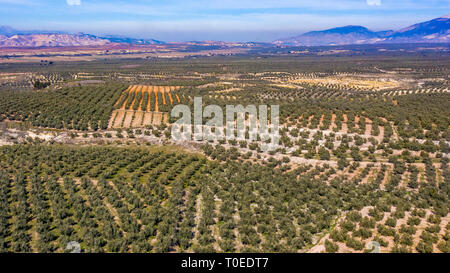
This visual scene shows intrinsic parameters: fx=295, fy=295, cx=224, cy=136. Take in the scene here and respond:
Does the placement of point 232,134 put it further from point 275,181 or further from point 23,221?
point 23,221

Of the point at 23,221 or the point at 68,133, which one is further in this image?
the point at 68,133

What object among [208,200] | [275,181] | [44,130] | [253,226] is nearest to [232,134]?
[275,181]

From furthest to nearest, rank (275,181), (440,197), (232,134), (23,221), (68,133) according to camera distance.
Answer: (68,133)
(232,134)
(275,181)
(440,197)
(23,221)

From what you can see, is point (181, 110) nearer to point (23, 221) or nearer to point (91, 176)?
point (91, 176)

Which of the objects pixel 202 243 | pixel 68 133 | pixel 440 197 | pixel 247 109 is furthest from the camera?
pixel 247 109

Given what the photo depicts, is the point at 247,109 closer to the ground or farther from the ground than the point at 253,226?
farther from the ground

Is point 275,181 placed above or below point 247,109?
below

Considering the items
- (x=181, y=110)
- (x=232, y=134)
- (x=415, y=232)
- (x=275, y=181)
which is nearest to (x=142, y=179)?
(x=275, y=181)

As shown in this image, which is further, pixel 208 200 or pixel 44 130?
pixel 44 130

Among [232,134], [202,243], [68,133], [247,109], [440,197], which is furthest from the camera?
[247,109]
